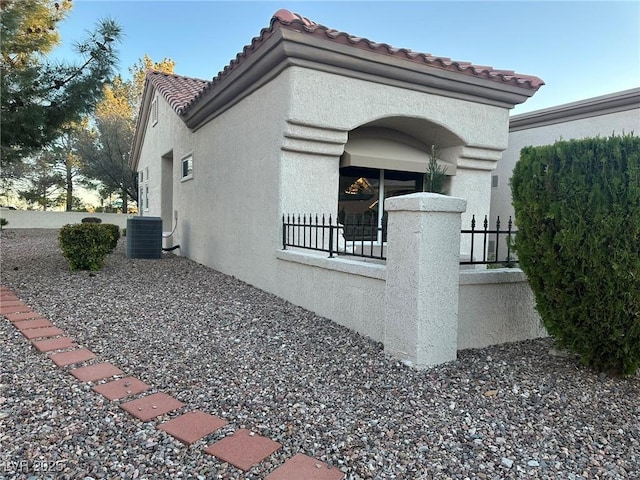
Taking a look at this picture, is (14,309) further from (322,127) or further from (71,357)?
(322,127)

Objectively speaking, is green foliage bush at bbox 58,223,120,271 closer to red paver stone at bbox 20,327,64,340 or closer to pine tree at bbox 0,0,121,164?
pine tree at bbox 0,0,121,164

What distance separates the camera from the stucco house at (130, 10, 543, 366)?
609cm

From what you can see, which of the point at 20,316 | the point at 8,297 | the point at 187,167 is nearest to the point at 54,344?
the point at 20,316

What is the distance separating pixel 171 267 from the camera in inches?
388

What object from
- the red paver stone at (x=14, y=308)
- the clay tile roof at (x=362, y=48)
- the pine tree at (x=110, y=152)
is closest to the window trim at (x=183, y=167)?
the clay tile roof at (x=362, y=48)

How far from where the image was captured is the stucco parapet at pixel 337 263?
4803 millimetres

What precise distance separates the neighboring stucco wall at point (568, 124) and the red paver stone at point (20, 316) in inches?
345

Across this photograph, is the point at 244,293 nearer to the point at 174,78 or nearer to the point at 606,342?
the point at 606,342

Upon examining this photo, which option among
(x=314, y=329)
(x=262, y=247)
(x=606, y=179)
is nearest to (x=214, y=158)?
(x=262, y=247)

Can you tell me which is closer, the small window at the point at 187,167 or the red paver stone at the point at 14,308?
the red paver stone at the point at 14,308

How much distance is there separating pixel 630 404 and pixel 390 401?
1.97m

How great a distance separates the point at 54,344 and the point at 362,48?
5735 millimetres

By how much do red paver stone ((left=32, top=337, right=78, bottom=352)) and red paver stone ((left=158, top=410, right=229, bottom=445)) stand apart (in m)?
2.13

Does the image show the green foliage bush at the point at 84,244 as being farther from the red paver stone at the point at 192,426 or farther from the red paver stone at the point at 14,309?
the red paver stone at the point at 192,426
